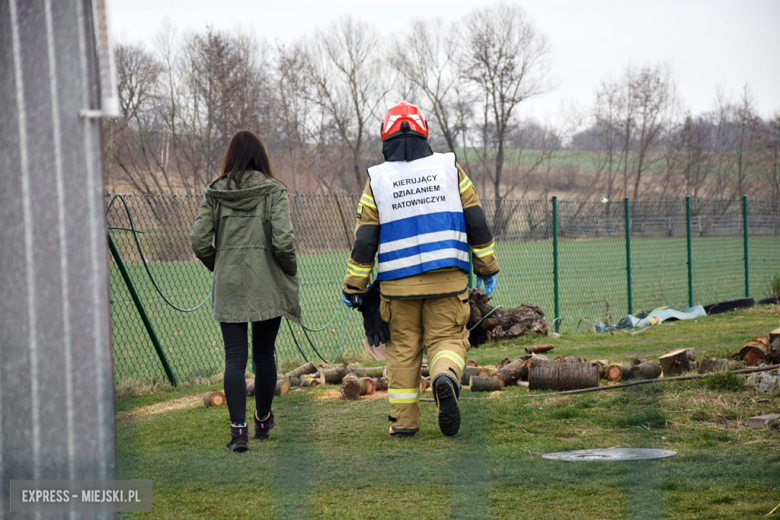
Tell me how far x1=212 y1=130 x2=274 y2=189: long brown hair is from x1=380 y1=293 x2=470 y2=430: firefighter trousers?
1164 mm

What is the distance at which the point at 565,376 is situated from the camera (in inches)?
267

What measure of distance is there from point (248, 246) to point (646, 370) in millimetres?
3543

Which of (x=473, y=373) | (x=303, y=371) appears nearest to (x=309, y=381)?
(x=303, y=371)

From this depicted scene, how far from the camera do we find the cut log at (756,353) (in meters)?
7.09

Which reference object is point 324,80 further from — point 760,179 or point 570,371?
point 570,371

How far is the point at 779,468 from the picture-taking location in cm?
420

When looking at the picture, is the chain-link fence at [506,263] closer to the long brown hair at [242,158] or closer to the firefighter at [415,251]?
the long brown hair at [242,158]

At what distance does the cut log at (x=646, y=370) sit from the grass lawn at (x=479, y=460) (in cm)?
51

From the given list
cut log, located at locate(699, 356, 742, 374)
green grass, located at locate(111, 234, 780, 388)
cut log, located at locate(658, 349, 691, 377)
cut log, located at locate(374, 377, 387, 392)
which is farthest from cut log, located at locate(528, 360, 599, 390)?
green grass, located at locate(111, 234, 780, 388)

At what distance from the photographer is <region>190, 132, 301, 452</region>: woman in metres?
5.29

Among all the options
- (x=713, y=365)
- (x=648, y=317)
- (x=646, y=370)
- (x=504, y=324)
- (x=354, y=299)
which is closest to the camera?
(x=354, y=299)

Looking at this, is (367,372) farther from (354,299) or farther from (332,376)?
(354,299)

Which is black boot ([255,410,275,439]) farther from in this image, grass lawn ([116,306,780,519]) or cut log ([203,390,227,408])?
cut log ([203,390,227,408])

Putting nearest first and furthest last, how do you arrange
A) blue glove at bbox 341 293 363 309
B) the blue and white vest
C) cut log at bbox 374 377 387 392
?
the blue and white vest < blue glove at bbox 341 293 363 309 < cut log at bbox 374 377 387 392
